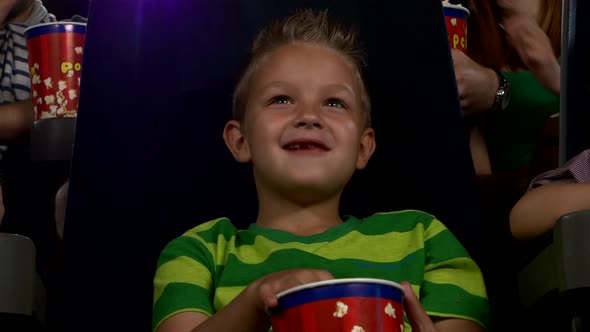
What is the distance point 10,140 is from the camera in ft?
5.98

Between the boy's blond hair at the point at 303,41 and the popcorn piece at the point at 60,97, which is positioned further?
the popcorn piece at the point at 60,97

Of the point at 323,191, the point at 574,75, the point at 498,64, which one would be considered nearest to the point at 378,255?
the point at 323,191

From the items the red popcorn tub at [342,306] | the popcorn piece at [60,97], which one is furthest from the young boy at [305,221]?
the popcorn piece at [60,97]

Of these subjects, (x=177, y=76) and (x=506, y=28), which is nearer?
(x=177, y=76)

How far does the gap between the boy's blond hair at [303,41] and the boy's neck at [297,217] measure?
13 cm

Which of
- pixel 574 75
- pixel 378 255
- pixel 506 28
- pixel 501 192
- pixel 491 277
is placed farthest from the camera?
pixel 506 28

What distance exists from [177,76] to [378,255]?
0.38 m

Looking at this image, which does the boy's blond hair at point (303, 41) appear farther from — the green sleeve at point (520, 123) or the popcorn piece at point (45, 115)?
the green sleeve at point (520, 123)

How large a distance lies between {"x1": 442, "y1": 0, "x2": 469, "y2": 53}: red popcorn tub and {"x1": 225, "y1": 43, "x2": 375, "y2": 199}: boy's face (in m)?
0.34

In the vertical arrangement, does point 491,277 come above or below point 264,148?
below

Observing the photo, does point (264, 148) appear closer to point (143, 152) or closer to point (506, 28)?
point (143, 152)

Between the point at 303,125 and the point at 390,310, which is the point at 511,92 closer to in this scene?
the point at 303,125

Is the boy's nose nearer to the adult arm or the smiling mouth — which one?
the smiling mouth

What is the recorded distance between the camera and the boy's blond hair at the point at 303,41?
1343 millimetres
